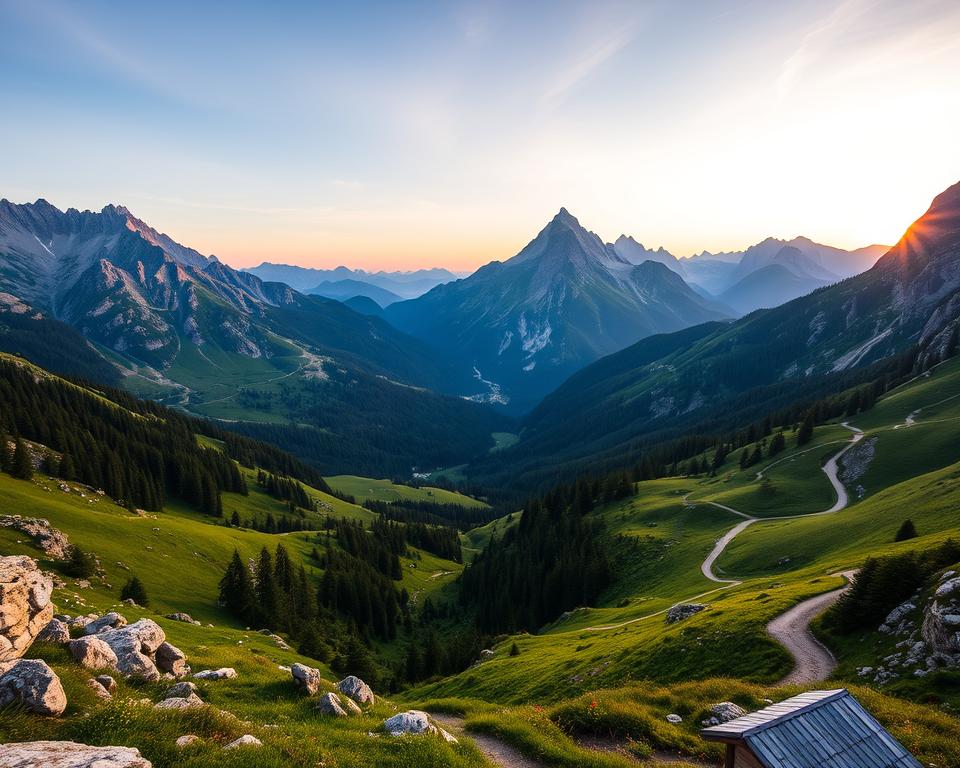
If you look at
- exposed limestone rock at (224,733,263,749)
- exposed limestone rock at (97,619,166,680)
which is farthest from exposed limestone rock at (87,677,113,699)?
exposed limestone rock at (224,733,263,749)

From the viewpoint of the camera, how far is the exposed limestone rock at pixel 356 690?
2478 cm

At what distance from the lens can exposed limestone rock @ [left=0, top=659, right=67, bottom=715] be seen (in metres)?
14.0

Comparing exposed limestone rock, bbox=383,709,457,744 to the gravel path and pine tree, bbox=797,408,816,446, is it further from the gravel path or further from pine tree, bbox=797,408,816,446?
pine tree, bbox=797,408,816,446

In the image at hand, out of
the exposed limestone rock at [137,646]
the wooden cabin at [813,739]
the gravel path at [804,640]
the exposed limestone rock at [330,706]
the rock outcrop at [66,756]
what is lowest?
the gravel path at [804,640]

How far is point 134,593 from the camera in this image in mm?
55688

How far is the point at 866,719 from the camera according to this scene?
15.2 metres

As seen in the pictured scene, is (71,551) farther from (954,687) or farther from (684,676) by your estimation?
(954,687)

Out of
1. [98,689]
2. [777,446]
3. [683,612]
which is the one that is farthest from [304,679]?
[777,446]

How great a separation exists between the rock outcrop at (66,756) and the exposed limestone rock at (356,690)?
45.8 feet

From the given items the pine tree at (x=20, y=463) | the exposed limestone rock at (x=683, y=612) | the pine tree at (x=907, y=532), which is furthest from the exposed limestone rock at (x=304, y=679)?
the pine tree at (x=20, y=463)

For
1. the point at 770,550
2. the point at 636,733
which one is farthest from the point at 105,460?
the point at 770,550

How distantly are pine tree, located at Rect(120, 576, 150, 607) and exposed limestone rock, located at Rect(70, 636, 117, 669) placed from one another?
4362cm

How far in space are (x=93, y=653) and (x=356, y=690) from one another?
40.0ft

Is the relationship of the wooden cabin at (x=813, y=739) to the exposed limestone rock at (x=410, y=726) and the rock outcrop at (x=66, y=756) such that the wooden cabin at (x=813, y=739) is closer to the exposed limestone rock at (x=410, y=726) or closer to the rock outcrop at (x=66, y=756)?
the exposed limestone rock at (x=410, y=726)
